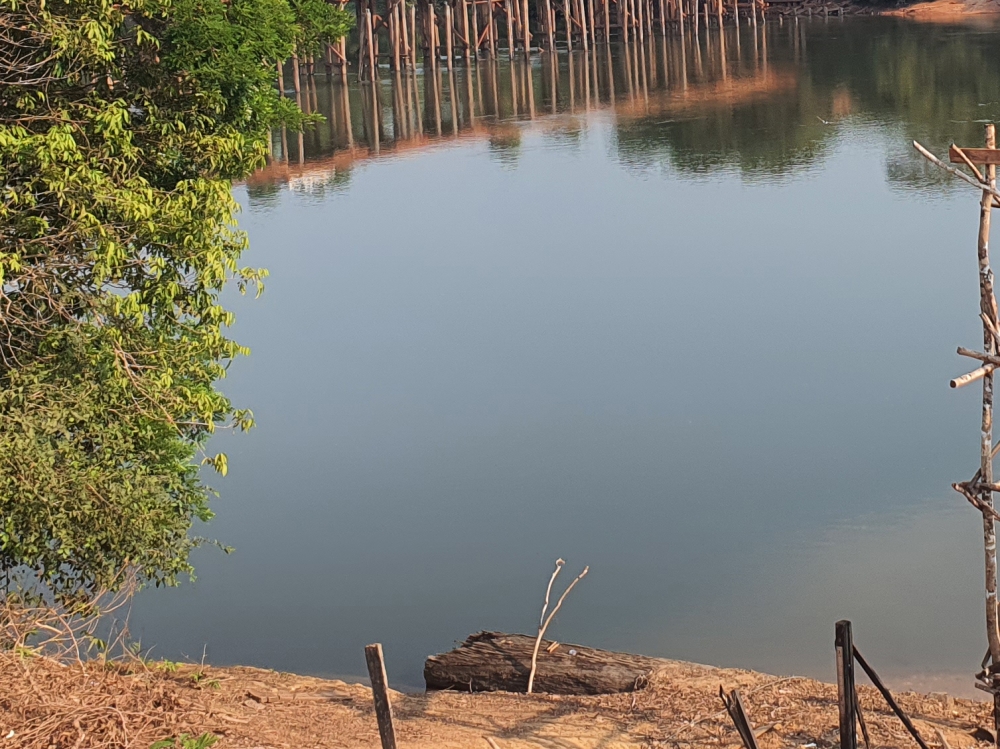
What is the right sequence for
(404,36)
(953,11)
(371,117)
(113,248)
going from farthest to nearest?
(953,11)
(404,36)
(371,117)
(113,248)

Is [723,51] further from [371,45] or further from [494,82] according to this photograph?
[371,45]

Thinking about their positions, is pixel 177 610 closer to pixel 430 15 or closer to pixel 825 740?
pixel 825 740

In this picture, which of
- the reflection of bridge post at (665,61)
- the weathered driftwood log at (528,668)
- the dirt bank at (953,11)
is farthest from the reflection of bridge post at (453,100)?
the weathered driftwood log at (528,668)

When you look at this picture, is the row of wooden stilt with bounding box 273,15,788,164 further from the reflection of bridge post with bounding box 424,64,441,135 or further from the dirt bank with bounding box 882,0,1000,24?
the dirt bank with bounding box 882,0,1000,24

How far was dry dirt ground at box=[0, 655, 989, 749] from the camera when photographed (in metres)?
6.78

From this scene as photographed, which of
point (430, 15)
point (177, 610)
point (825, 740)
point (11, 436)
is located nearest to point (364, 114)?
point (430, 15)

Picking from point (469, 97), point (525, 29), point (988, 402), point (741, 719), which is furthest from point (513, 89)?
point (741, 719)

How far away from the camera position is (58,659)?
7.73 m

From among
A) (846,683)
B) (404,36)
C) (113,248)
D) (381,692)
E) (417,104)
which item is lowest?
(846,683)

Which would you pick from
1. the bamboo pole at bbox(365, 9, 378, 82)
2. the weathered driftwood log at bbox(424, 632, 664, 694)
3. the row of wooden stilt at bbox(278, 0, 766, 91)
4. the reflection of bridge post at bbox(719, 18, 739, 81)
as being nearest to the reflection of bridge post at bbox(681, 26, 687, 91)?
the row of wooden stilt at bbox(278, 0, 766, 91)

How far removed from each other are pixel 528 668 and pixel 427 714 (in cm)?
81

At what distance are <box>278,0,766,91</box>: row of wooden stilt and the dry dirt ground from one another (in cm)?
2474

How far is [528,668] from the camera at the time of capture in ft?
28.2

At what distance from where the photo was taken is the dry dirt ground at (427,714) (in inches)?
267
